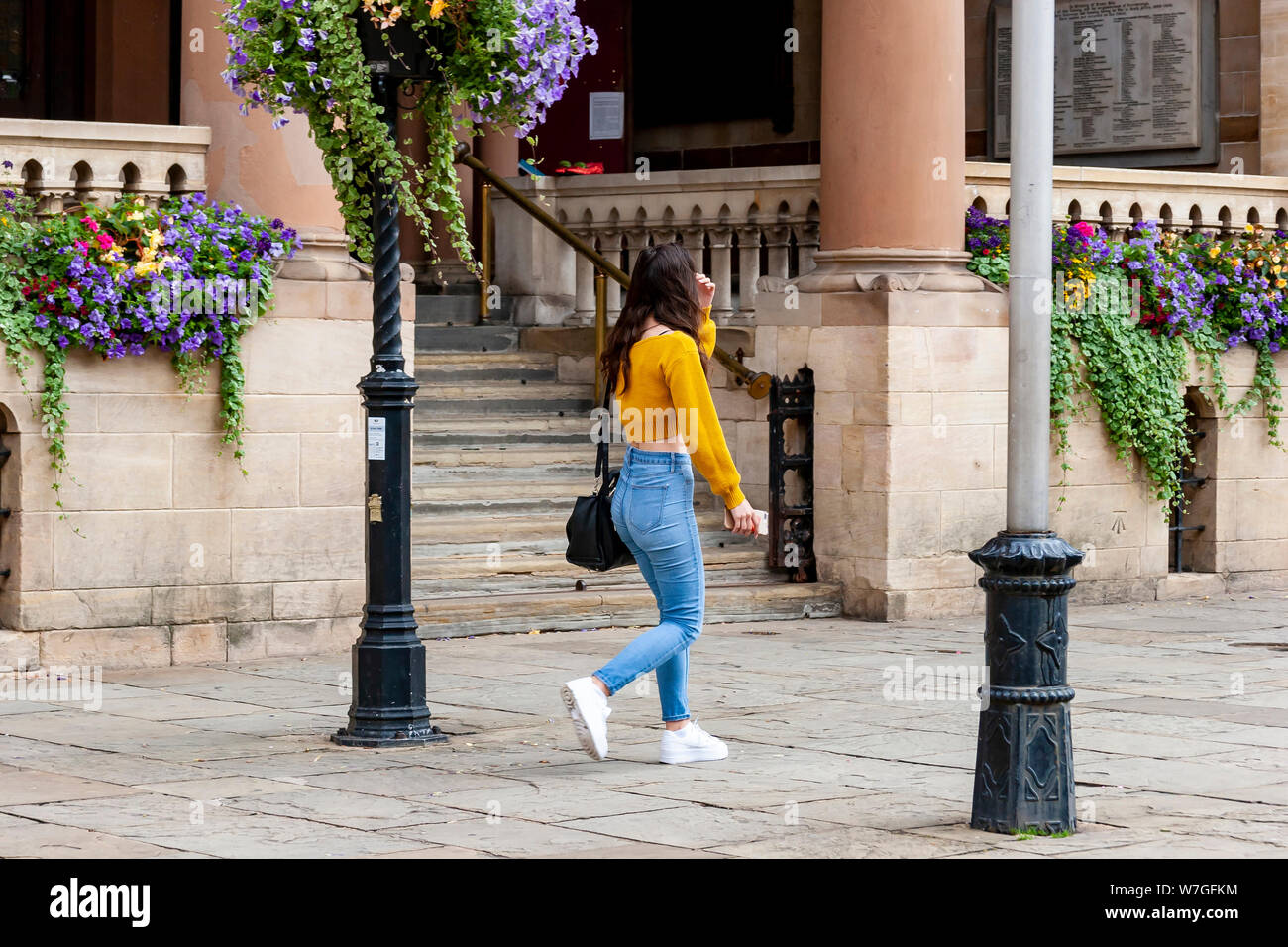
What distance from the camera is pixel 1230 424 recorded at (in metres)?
14.3

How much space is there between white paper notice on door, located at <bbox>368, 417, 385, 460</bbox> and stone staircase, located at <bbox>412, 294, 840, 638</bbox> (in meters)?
3.14

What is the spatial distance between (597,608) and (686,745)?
4355 mm

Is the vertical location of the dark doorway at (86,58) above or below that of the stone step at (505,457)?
above

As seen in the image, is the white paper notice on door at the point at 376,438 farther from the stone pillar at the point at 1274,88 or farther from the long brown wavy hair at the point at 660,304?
the stone pillar at the point at 1274,88

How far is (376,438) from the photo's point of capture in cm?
834

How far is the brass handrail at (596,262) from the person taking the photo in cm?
1314

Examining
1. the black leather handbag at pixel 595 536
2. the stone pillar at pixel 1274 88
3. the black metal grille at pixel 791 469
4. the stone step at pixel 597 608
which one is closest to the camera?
the black leather handbag at pixel 595 536

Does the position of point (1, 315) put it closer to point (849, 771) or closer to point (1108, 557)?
point (849, 771)

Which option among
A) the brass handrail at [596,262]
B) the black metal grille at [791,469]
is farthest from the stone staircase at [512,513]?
the brass handrail at [596,262]

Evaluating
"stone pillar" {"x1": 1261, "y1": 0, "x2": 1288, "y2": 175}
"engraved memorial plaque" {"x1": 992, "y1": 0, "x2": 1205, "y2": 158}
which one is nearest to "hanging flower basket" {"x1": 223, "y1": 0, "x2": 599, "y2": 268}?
"stone pillar" {"x1": 1261, "y1": 0, "x2": 1288, "y2": 175}

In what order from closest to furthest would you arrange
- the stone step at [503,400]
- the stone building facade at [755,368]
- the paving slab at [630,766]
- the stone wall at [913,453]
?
the paving slab at [630,766], the stone building facade at [755,368], the stone wall at [913,453], the stone step at [503,400]

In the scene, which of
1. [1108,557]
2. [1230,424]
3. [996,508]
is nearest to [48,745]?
[996,508]

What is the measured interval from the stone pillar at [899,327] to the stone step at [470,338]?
9.55 ft

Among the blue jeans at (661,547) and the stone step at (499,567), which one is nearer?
the blue jeans at (661,547)
